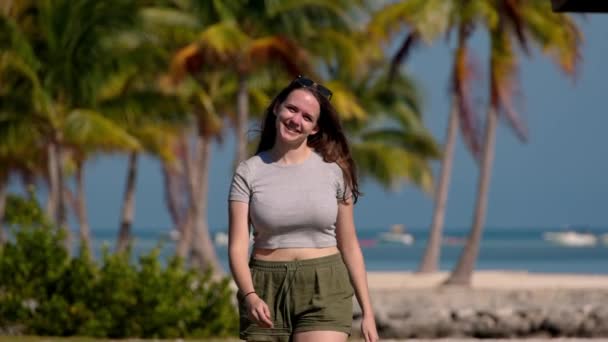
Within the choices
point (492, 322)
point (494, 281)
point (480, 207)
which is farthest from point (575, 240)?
point (492, 322)

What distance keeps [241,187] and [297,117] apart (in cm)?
32

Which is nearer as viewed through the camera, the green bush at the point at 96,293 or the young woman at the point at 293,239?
the young woman at the point at 293,239

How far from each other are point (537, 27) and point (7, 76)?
11539 mm

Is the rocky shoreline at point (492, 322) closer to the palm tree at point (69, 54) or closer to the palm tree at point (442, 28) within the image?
the palm tree at point (69, 54)

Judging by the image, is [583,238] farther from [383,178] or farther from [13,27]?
[13,27]

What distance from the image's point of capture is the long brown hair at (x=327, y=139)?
4887mm

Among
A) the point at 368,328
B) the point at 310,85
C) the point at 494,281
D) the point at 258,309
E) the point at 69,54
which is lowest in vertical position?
the point at 494,281

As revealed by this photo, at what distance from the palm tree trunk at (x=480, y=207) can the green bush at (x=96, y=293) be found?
16553 millimetres

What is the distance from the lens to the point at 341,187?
4859mm

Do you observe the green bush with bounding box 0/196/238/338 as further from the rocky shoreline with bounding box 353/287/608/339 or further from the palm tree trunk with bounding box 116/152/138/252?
the palm tree trunk with bounding box 116/152/138/252

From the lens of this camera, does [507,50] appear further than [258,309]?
Yes

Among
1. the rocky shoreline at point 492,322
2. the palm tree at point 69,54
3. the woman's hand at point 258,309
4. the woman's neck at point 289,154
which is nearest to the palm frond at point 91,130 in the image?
the palm tree at point 69,54

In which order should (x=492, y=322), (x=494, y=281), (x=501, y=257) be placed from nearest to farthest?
(x=492, y=322)
(x=494, y=281)
(x=501, y=257)

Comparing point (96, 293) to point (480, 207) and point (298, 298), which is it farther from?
point (480, 207)
